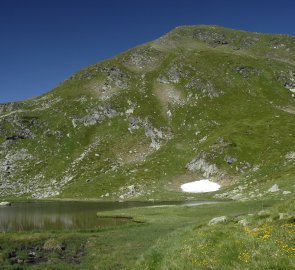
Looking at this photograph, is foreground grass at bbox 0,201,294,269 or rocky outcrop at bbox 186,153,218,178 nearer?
foreground grass at bbox 0,201,294,269

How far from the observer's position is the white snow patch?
11114cm

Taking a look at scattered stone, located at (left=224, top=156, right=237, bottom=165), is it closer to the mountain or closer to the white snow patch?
the mountain

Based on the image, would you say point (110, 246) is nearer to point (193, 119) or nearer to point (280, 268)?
point (280, 268)

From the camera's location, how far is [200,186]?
115m

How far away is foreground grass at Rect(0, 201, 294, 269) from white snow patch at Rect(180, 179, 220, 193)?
4708cm

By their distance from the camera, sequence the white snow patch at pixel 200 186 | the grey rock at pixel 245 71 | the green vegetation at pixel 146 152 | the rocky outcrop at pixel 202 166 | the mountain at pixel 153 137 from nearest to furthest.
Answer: the green vegetation at pixel 146 152
the white snow patch at pixel 200 186
the mountain at pixel 153 137
the rocky outcrop at pixel 202 166
the grey rock at pixel 245 71

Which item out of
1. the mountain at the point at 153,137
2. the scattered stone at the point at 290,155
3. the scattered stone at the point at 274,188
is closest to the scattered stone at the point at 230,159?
the mountain at the point at 153,137

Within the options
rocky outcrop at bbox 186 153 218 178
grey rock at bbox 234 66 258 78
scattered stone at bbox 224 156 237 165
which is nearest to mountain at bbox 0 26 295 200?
scattered stone at bbox 224 156 237 165

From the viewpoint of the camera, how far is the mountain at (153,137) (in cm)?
12081

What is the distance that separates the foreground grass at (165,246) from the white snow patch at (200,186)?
47076 millimetres

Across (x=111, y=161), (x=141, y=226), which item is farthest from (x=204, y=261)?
(x=111, y=161)

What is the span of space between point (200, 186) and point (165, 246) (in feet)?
295

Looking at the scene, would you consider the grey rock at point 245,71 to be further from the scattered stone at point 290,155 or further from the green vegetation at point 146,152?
the scattered stone at point 290,155

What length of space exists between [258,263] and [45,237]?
32.9 meters
